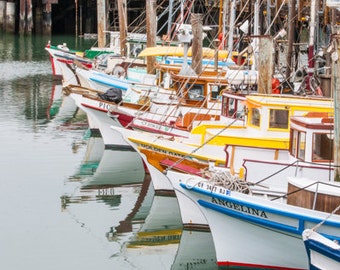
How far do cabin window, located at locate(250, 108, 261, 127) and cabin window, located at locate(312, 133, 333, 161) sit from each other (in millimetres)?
3293

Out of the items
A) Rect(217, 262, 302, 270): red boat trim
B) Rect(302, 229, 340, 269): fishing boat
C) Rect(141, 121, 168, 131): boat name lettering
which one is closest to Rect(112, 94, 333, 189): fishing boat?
Rect(217, 262, 302, 270): red boat trim

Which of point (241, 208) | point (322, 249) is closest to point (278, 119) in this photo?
point (241, 208)

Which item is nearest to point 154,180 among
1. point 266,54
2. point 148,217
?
point 148,217

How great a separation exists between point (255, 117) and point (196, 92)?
7.16m

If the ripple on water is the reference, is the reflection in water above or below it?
below

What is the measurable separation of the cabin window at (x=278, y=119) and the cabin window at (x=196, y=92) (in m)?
7.23

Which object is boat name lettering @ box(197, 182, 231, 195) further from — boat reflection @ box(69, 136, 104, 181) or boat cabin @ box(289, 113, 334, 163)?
boat reflection @ box(69, 136, 104, 181)

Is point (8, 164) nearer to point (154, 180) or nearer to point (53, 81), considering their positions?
point (154, 180)

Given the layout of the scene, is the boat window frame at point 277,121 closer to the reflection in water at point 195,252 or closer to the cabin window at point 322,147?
the reflection in water at point 195,252

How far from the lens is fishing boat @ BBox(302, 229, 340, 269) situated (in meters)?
13.7

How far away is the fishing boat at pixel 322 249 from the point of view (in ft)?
44.9

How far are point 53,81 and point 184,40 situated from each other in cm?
1929

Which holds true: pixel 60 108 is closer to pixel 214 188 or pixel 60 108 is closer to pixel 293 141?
pixel 293 141

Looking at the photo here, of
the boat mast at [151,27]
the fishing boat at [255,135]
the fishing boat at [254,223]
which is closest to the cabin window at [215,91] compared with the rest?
the fishing boat at [255,135]
